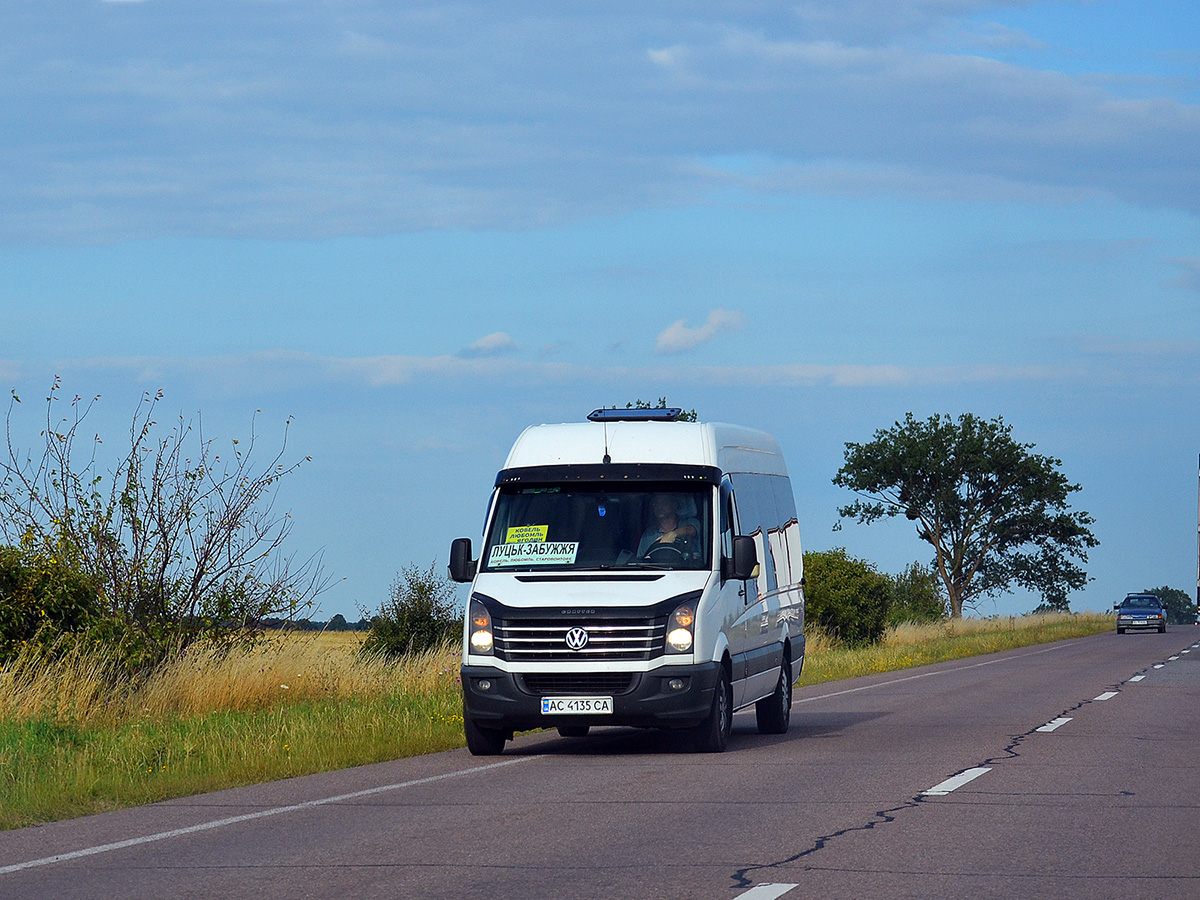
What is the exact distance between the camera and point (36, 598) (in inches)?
779

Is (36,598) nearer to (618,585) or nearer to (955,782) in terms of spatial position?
(618,585)

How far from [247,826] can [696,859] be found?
121 inches

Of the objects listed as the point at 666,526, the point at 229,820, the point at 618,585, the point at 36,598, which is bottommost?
the point at 229,820

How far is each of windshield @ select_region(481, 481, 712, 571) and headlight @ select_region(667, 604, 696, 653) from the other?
0.69 m

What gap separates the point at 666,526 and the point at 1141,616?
2207 inches

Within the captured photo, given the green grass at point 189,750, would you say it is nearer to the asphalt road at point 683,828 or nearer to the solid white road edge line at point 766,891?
the asphalt road at point 683,828

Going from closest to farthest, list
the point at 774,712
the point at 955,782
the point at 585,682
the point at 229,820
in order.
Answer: the point at 229,820, the point at 955,782, the point at 585,682, the point at 774,712

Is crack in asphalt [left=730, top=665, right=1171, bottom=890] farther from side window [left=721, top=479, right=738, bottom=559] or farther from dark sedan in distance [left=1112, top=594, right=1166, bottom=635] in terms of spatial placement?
dark sedan in distance [left=1112, top=594, right=1166, bottom=635]

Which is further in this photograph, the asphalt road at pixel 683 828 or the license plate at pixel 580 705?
the license plate at pixel 580 705

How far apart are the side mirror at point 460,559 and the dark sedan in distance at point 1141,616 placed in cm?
5595

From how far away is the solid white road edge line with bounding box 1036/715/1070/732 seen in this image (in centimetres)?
1728

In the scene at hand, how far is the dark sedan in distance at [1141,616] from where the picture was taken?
6588cm

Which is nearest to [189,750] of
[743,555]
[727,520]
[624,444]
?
[624,444]

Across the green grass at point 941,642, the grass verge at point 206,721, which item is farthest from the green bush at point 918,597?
the grass verge at point 206,721
